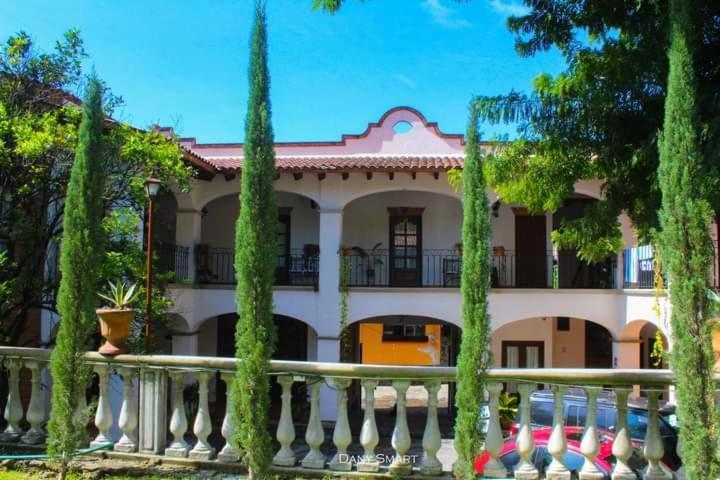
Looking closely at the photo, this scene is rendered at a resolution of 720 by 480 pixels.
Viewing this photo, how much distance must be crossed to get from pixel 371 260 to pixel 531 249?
4928mm

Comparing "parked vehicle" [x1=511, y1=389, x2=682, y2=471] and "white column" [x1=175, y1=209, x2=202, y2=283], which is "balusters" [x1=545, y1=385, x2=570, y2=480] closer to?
"parked vehicle" [x1=511, y1=389, x2=682, y2=471]

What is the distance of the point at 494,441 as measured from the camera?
3865mm

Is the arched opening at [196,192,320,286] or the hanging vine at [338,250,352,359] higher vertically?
the arched opening at [196,192,320,286]

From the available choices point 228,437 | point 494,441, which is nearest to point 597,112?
point 494,441

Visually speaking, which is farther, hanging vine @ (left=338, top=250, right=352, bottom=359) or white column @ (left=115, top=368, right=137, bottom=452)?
hanging vine @ (left=338, top=250, right=352, bottom=359)

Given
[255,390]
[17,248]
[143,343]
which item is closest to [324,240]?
[143,343]

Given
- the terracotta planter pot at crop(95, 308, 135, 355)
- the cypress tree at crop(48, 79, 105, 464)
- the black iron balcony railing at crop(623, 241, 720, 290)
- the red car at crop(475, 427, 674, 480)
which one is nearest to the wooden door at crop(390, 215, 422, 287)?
the black iron balcony railing at crop(623, 241, 720, 290)

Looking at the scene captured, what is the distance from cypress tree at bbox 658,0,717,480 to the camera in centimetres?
333

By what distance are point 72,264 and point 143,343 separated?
4.54 meters

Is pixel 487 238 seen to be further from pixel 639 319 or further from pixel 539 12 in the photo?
pixel 639 319

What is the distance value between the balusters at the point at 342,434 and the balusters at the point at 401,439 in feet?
1.18

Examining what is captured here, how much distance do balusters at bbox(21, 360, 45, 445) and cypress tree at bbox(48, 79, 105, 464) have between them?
61 centimetres

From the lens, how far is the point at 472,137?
3.81 m

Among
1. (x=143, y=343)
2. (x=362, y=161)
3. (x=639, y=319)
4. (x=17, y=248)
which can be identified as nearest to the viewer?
(x=17, y=248)
